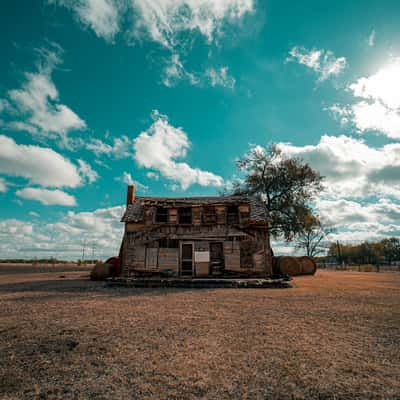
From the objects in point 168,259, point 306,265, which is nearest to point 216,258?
point 168,259

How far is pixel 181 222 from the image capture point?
733 inches

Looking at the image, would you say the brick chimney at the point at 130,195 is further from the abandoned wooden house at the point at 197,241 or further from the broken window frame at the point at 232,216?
the broken window frame at the point at 232,216

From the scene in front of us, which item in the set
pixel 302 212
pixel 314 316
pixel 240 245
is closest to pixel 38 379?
pixel 314 316

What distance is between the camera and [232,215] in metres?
18.0

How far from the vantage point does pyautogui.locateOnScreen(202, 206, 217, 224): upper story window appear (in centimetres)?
1791

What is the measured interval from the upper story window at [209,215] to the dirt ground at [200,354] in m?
10.5

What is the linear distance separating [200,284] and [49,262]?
216ft

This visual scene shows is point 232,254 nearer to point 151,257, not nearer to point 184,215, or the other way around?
point 184,215

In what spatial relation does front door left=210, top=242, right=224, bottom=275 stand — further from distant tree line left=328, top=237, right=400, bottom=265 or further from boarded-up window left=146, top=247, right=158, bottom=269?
distant tree line left=328, top=237, right=400, bottom=265

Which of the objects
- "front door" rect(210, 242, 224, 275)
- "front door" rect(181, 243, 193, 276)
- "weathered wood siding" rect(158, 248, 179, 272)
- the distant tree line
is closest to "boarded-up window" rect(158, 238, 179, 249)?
"weathered wood siding" rect(158, 248, 179, 272)

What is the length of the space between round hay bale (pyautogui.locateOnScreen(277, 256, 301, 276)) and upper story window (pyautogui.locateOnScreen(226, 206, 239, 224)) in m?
7.47

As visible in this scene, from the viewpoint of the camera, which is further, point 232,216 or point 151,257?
point 232,216

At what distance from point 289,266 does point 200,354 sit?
1986cm

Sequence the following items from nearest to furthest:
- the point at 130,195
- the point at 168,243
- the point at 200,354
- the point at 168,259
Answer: the point at 200,354 → the point at 168,259 → the point at 168,243 → the point at 130,195
